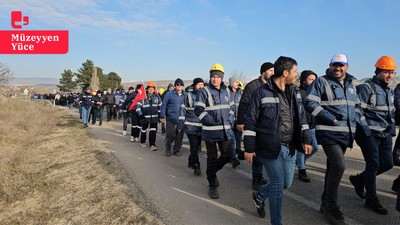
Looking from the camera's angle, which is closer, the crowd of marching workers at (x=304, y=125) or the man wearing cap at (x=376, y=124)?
the crowd of marching workers at (x=304, y=125)

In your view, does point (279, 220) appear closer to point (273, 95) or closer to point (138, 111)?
point (273, 95)

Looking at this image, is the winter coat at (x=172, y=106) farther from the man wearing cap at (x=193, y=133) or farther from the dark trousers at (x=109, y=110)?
the dark trousers at (x=109, y=110)

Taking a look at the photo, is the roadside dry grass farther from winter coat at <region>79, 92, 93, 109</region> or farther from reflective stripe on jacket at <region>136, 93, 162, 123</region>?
winter coat at <region>79, 92, 93, 109</region>

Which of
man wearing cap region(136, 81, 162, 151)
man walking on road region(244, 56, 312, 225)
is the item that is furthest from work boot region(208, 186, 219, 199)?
man wearing cap region(136, 81, 162, 151)

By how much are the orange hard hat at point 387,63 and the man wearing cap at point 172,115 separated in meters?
5.06

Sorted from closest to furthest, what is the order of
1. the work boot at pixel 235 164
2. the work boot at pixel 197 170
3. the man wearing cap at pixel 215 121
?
the man wearing cap at pixel 215 121 < the work boot at pixel 197 170 < the work boot at pixel 235 164

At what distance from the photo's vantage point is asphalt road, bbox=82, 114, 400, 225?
4309 mm

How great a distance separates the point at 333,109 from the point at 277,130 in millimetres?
1011

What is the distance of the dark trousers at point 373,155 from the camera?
180 inches

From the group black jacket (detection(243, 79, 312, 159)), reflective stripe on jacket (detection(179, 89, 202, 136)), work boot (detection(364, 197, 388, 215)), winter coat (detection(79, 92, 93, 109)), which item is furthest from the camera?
winter coat (detection(79, 92, 93, 109))

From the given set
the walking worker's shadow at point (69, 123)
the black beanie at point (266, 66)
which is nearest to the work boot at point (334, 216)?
the black beanie at point (266, 66)

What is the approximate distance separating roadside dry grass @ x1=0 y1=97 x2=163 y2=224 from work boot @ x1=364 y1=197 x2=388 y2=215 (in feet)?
9.60

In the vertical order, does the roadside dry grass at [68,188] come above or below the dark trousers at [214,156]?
below

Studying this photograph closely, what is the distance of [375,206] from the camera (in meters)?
4.52
